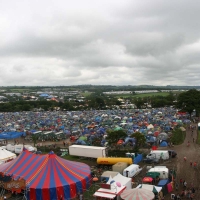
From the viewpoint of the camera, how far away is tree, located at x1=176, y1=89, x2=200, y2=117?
3469 centimetres

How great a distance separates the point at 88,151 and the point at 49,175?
22.5ft

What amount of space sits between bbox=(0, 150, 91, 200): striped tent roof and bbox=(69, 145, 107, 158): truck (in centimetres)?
434

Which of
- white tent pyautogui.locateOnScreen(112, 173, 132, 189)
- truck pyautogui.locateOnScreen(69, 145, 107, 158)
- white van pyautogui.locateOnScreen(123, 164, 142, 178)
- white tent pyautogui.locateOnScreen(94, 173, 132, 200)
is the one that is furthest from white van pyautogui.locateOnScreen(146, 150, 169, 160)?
white tent pyautogui.locateOnScreen(94, 173, 132, 200)

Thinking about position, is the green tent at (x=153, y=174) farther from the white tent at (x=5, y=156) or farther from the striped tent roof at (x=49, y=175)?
the white tent at (x=5, y=156)

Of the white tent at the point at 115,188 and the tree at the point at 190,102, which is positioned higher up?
the tree at the point at 190,102

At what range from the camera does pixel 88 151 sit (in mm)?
18531

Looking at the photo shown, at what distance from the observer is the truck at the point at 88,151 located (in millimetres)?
18000

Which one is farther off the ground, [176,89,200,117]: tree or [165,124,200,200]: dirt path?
[176,89,200,117]: tree

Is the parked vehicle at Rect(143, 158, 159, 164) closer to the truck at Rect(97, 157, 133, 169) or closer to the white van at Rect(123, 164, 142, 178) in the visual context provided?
the truck at Rect(97, 157, 133, 169)

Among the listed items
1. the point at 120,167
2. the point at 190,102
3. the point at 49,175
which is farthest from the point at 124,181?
the point at 190,102

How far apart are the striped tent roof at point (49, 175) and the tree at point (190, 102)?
84.4ft

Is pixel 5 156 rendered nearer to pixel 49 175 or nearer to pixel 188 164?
pixel 49 175

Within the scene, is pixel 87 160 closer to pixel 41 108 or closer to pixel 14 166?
pixel 14 166

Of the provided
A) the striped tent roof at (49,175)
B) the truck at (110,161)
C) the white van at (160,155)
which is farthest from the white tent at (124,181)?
the white van at (160,155)
